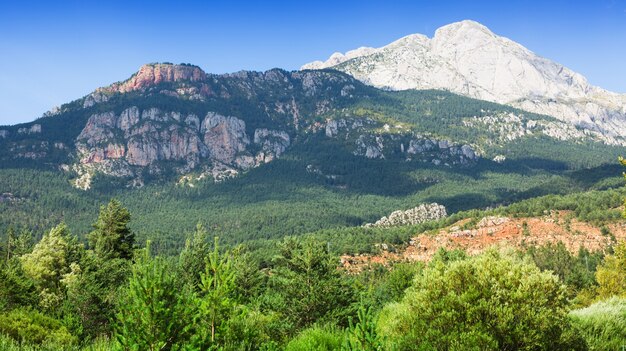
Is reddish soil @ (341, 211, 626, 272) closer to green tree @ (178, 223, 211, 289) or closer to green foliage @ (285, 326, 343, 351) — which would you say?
green tree @ (178, 223, 211, 289)

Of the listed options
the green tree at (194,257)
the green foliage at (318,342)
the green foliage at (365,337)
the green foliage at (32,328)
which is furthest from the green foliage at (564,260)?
the green foliage at (32,328)

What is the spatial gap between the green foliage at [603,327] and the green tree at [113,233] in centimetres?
5036

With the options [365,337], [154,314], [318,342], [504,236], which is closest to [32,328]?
[154,314]

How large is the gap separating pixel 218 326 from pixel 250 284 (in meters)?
36.9

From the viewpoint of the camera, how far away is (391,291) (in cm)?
5941

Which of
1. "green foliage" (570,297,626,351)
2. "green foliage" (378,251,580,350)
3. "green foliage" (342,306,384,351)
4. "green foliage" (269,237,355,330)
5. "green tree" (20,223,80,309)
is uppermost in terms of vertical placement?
"green foliage" (342,306,384,351)

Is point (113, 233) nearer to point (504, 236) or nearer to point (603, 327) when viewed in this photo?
point (603, 327)

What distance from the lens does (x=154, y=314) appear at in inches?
470

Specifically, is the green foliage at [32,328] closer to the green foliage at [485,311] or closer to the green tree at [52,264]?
the green foliage at [485,311]

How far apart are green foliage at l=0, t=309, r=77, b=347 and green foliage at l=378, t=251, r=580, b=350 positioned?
1616cm

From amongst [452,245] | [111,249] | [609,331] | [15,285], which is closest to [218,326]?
[609,331]

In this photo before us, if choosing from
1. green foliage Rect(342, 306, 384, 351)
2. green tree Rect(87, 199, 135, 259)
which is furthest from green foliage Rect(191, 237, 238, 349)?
green tree Rect(87, 199, 135, 259)

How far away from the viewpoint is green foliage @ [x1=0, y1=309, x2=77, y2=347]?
21.7 m

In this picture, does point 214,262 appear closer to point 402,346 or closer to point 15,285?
point 402,346
